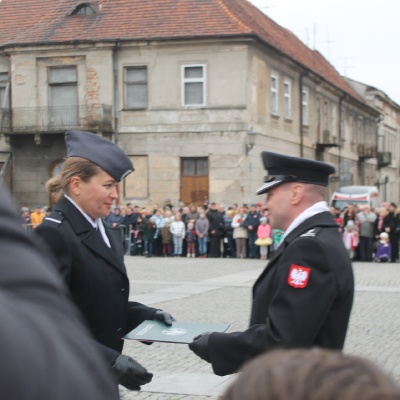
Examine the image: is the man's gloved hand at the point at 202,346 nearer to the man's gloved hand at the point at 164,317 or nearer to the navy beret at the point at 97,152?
the man's gloved hand at the point at 164,317

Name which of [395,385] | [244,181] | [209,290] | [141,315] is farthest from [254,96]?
[395,385]

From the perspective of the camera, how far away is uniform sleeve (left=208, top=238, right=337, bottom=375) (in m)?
3.35

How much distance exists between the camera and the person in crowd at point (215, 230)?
26.7 meters

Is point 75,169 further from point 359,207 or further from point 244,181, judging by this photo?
point 244,181

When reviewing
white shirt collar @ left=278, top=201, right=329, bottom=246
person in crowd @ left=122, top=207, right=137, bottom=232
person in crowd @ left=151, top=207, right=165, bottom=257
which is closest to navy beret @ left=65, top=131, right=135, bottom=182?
white shirt collar @ left=278, top=201, right=329, bottom=246

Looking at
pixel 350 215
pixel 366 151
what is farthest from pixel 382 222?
pixel 366 151

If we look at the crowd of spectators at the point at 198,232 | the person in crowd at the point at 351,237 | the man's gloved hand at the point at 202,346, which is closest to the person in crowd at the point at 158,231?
the crowd of spectators at the point at 198,232

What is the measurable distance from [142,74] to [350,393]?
32702 millimetres

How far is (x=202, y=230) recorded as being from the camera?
1051 inches

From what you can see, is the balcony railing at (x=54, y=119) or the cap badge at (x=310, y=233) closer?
the cap badge at (x=310, y=233)

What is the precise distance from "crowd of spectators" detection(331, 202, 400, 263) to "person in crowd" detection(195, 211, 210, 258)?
13.2ft

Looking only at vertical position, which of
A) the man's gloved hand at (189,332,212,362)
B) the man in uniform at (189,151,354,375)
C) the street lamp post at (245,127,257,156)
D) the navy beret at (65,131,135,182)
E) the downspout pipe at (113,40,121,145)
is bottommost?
the man's gloved hand at (189,332,212,362)

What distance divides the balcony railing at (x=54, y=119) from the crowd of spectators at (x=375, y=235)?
11.2 m

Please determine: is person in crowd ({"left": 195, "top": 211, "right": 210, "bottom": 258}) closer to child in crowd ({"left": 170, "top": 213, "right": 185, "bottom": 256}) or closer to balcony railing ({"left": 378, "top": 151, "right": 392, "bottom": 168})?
child in crowd ({"left": 170, "top": 213, "right": 185, "bottom": 256})
